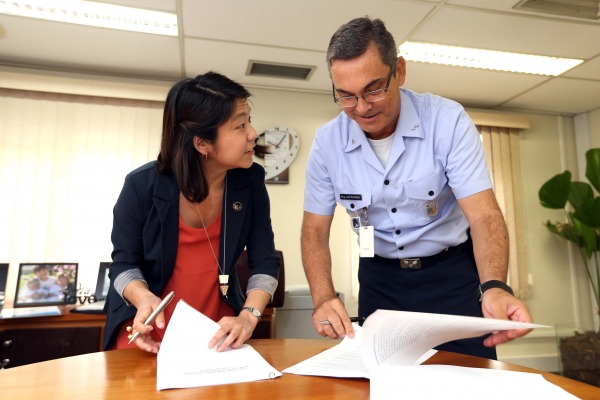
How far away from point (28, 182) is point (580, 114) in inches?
206

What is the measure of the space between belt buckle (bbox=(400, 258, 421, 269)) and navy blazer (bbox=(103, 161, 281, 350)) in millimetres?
429

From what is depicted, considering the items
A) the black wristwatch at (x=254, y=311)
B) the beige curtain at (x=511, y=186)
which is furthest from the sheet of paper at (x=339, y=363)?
the beige curtain at (x=511, y=186)

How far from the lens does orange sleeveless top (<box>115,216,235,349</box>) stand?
1366mm

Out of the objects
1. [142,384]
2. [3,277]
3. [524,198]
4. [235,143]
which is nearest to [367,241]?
[235,143]

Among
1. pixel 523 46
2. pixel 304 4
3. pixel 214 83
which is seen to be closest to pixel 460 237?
pixel 214 83

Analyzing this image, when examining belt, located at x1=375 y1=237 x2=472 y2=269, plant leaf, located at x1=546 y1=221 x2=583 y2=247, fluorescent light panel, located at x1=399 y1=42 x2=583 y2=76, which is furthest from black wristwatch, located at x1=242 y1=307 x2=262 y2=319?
plant leaf, located at x1=546 y1=221 x2=583 y2=247

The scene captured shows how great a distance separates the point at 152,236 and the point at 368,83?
800mm

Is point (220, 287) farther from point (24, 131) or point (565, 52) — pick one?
point (565, 52)

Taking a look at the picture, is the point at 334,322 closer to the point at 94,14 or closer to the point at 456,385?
the point at 456,385

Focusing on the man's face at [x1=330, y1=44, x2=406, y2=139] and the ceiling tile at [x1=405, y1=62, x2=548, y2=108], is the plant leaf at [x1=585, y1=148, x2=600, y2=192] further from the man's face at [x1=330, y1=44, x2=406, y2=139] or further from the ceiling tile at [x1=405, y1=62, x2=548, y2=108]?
the man's face at [x1=330, y1=44, x2=406, y2=139]

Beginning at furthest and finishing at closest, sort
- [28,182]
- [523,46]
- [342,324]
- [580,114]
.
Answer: [580,114] → [28,182] → [523,46] → [342,324]

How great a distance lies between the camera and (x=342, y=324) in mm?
1004

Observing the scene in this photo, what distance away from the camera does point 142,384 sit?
0.81 meters

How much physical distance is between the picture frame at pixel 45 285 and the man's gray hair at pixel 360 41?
2490 mm
